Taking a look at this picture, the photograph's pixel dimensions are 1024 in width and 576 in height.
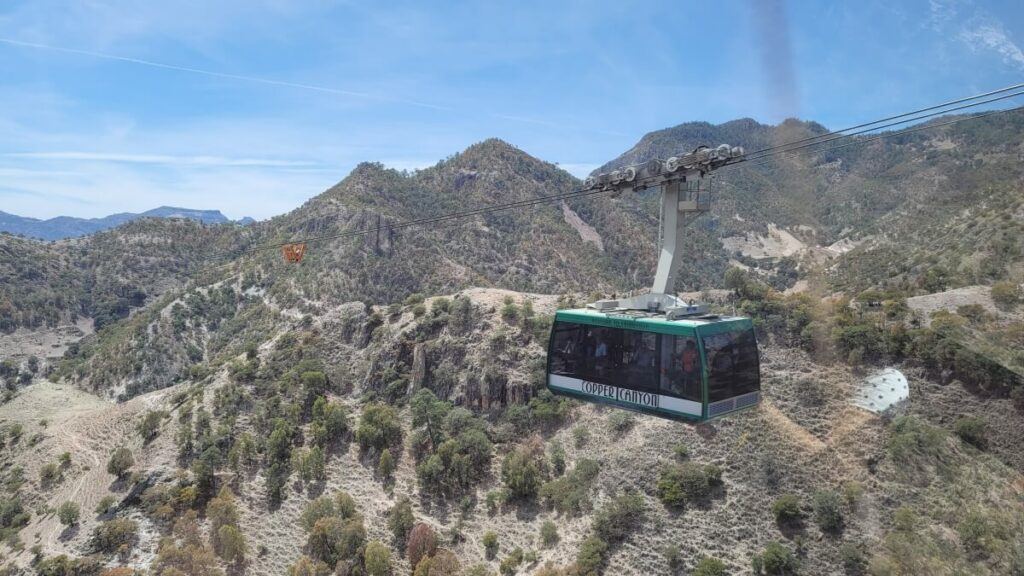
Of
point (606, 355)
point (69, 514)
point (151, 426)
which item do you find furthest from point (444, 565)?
point (151, 426)

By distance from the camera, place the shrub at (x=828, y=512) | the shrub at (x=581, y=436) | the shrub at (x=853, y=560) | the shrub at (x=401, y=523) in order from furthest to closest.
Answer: the shrub at (x=581, y=436), the shrub at (x=401, y=523), the shrub at (x=828, y=512), the shrub at (x=853, y=560)

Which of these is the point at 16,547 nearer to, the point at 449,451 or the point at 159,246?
the point at 449,451

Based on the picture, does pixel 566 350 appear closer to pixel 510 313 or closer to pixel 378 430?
pixel 378 430

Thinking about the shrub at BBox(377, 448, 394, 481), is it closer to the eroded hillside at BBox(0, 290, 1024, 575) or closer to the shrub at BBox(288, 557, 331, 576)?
the eroded hillside at BBox(0, 290, 1024, 575)

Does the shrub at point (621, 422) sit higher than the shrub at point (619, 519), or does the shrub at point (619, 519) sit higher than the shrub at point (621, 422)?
the shrub at point (621, 422)

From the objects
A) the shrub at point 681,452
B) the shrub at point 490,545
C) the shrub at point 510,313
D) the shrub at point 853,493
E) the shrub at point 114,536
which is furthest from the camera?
the shrub at point 510,313

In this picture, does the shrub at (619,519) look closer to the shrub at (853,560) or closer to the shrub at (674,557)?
the shrub at (674,557)

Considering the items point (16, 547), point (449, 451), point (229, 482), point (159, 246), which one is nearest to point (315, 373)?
point (229, 482)

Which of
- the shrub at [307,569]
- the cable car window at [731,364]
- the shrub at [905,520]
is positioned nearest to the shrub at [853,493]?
the shrub at [905,520]
